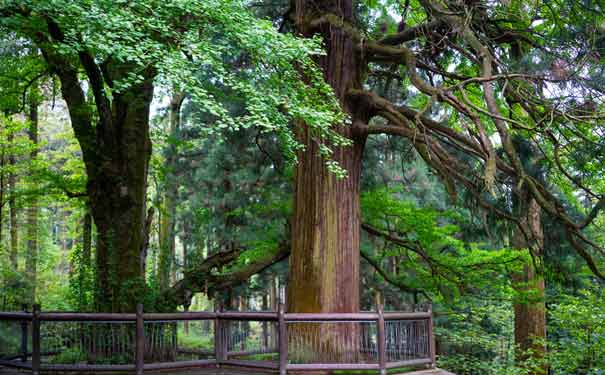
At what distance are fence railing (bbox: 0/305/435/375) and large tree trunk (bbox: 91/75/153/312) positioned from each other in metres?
1.31

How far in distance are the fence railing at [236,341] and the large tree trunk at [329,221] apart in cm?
5

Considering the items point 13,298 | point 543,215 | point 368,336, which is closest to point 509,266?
point 543,215

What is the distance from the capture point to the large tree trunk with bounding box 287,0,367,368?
9.05m

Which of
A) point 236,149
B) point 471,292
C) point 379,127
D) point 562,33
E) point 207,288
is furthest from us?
point 236,149

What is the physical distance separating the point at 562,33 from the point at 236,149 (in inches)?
415

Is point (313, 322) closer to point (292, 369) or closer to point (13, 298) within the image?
point (292, 369)

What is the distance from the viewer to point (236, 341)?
9805 mm

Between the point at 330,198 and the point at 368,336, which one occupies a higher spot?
the point at 330,198

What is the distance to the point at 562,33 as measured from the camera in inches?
303

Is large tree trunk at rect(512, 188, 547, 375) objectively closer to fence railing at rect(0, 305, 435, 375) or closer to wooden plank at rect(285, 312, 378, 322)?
fence railing at rect(0, 305, 435, 375)

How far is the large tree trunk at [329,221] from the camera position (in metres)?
9.05

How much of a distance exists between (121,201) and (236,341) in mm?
4003

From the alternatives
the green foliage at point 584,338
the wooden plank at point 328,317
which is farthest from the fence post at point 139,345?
the green foliage at point 584,338

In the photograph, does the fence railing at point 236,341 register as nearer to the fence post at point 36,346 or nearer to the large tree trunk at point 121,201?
the fence post at point 36,346
